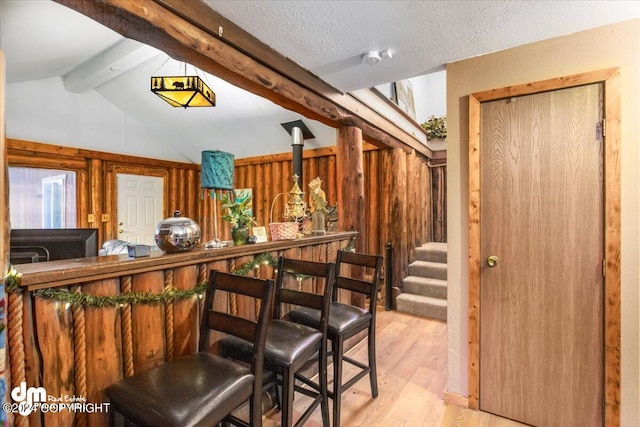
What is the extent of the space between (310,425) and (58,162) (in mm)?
5317

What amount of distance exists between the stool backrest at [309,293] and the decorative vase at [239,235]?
275 millimetres

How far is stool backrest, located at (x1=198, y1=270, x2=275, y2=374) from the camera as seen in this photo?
4.37ft

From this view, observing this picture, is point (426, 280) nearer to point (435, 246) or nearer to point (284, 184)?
point (435, 246)

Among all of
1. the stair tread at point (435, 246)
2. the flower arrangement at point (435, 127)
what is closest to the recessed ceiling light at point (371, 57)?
the stair tread at point (435, 246)

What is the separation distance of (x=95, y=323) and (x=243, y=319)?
591mm

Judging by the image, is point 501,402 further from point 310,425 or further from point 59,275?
point 59,275

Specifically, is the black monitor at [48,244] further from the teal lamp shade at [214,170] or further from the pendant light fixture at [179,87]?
the pendant light fixture at [179,87]

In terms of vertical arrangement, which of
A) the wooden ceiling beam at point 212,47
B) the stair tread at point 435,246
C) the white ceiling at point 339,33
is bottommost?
the stair tread at point 435,246

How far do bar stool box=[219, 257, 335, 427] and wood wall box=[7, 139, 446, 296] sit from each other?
1.66 m

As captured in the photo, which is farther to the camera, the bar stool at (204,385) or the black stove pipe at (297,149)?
the black stove pipe at (297,149)

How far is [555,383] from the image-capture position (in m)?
1.85

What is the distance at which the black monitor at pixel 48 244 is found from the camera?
1.57m

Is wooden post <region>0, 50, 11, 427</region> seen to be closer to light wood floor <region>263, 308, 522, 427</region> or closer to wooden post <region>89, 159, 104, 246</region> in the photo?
light wood floor <region>263, 308, 522, 427</region>

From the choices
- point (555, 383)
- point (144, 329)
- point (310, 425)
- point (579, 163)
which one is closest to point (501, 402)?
point (555, 383)
